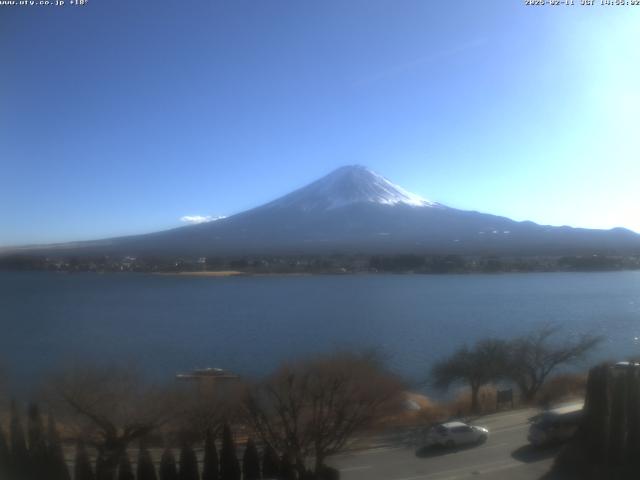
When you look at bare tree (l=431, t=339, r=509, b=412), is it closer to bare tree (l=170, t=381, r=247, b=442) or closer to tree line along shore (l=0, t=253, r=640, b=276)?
bare tree (l=170, t=381, r=247, b=442)

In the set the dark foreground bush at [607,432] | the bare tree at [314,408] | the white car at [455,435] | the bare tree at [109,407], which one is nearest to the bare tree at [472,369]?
the white car at [455,435]

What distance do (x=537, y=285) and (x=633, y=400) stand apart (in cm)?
1378

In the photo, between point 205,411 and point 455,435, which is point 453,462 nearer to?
point 455,435

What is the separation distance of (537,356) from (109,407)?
4.92 m

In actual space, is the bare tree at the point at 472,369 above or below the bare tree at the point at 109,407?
below

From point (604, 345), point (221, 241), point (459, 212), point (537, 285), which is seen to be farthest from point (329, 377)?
point (459, 212)

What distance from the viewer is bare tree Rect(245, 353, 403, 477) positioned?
13.6ft

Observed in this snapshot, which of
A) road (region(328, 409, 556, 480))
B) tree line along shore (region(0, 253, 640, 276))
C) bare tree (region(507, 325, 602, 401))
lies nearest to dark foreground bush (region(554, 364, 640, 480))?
road (region(328, 409, 556, 480))

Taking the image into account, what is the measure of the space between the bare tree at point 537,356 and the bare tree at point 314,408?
2.36 m

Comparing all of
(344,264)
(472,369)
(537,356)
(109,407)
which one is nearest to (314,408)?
(109,407)

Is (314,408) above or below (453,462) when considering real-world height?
above

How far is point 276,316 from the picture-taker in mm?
11633

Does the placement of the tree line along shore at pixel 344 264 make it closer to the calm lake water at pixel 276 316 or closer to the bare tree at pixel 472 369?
the calm lake water at pixel 276 316

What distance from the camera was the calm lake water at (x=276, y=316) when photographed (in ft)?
23.8
